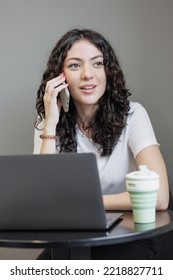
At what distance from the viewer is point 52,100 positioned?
5.33 feet

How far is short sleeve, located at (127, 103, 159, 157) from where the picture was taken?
149 centimetres

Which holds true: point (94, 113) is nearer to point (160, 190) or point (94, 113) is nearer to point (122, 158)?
point (122, 158)

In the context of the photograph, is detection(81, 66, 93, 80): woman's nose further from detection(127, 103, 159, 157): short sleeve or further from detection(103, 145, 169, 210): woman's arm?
detection(103, 145, 169, 210): woman's arm

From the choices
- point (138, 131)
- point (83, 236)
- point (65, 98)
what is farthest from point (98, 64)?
point (83, 236)

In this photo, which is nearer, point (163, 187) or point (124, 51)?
point (163, 187)

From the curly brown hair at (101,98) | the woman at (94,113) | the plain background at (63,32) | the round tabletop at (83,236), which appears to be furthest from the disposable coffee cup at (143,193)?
the plain background at (63,32)

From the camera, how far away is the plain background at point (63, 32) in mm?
1910

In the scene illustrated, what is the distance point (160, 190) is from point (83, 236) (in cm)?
45

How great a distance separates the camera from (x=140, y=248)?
1222 mm

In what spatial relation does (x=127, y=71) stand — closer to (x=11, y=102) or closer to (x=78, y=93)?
(x=78, y=93)

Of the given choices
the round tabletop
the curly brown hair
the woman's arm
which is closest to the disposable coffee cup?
the round tabletop

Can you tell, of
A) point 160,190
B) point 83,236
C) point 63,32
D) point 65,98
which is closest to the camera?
point 83,236

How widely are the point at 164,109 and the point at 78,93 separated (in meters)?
0.50

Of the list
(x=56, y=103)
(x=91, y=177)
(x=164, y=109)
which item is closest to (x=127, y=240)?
(x=91, y=177)
